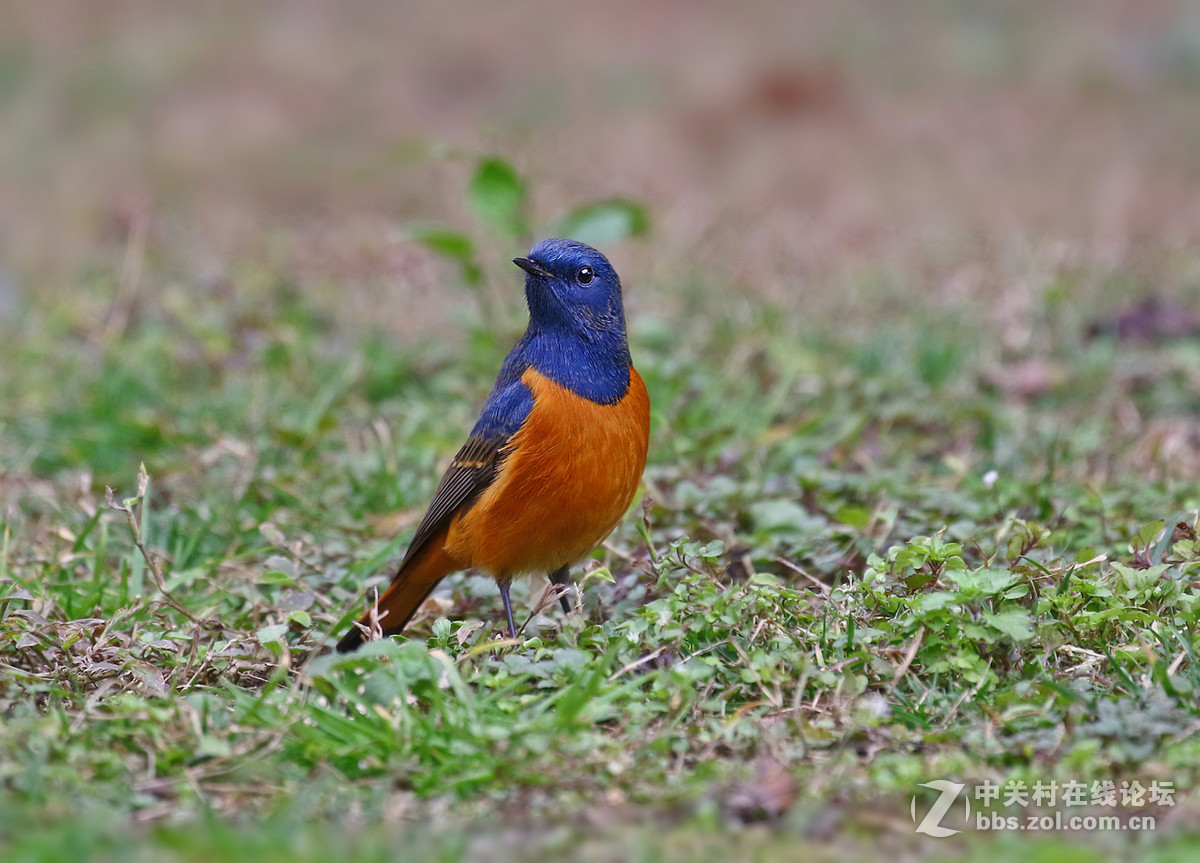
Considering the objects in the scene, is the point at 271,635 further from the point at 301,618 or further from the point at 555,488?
the point at 555,488

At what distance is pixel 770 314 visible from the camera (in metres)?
7.80

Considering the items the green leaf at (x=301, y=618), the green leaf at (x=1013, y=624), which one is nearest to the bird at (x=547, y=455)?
the green leaf at (x=301, y=618)

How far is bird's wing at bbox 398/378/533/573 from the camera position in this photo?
14.2 feet

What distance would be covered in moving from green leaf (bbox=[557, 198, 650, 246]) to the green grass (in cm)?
89

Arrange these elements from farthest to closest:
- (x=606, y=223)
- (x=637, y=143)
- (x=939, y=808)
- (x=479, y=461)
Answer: (x=637, y=143) → (x=606, y=223) → (x=479, y=461) → (x=939, y=808)

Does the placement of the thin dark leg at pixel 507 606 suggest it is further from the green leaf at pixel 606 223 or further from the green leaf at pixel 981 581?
the green leaf at pixel 606 223

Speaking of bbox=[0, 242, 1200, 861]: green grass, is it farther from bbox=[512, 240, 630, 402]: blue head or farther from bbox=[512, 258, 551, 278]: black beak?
bbox=[512, 258, 551, 278]: black beak

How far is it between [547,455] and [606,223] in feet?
9.45

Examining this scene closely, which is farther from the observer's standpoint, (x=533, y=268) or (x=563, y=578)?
(x=563, y=578)

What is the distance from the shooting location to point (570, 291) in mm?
4527

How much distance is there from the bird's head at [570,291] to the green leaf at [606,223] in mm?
2133

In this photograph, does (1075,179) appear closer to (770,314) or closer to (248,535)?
(770,314)

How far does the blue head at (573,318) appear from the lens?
4.42 m

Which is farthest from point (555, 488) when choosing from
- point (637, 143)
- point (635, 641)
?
point (637, 143)
